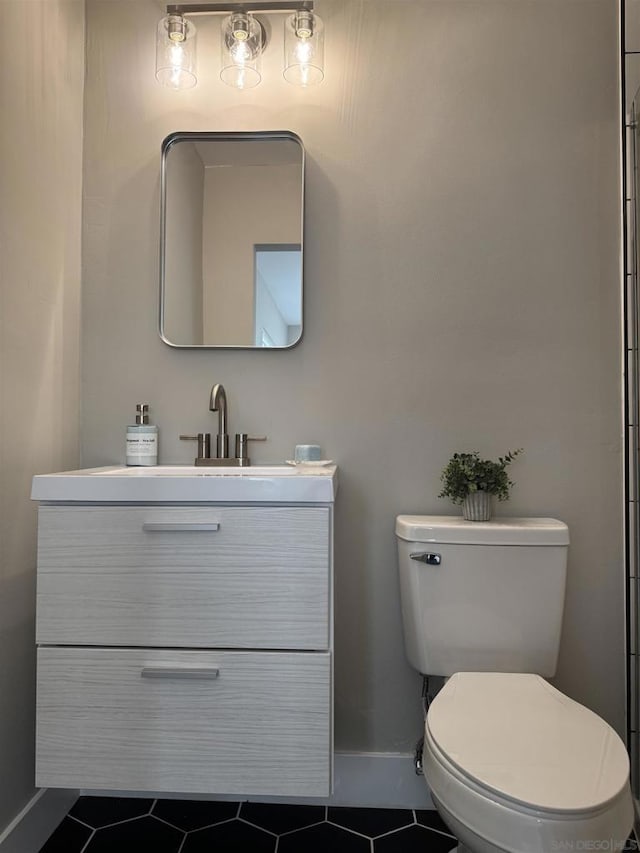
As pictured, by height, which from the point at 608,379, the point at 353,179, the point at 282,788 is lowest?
the point at 282,788

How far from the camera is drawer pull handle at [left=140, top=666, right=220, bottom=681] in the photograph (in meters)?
1.16

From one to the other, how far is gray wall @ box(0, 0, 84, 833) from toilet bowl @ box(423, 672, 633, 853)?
3.00 ft

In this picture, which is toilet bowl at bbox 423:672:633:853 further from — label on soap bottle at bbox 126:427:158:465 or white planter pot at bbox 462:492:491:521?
label on soap bottle at bbox 126:427:158:465

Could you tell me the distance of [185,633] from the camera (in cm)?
118

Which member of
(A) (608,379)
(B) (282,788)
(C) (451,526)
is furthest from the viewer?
(A) (608,379)

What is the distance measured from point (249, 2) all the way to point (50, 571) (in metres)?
1.53

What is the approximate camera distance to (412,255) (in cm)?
161

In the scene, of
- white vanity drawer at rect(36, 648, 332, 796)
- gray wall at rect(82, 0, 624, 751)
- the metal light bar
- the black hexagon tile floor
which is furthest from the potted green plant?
the metal light bar

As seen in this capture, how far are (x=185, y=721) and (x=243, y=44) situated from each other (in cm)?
161

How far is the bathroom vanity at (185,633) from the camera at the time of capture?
116 cm

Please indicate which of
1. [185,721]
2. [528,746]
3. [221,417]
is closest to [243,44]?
[221,417]

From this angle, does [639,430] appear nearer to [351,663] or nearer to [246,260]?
[351,663]

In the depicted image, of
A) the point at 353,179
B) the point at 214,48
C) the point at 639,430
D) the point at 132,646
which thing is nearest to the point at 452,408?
the point at 639,430

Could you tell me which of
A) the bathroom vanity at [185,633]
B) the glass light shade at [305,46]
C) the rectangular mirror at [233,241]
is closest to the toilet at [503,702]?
the bathroom vanity at [185,633]
